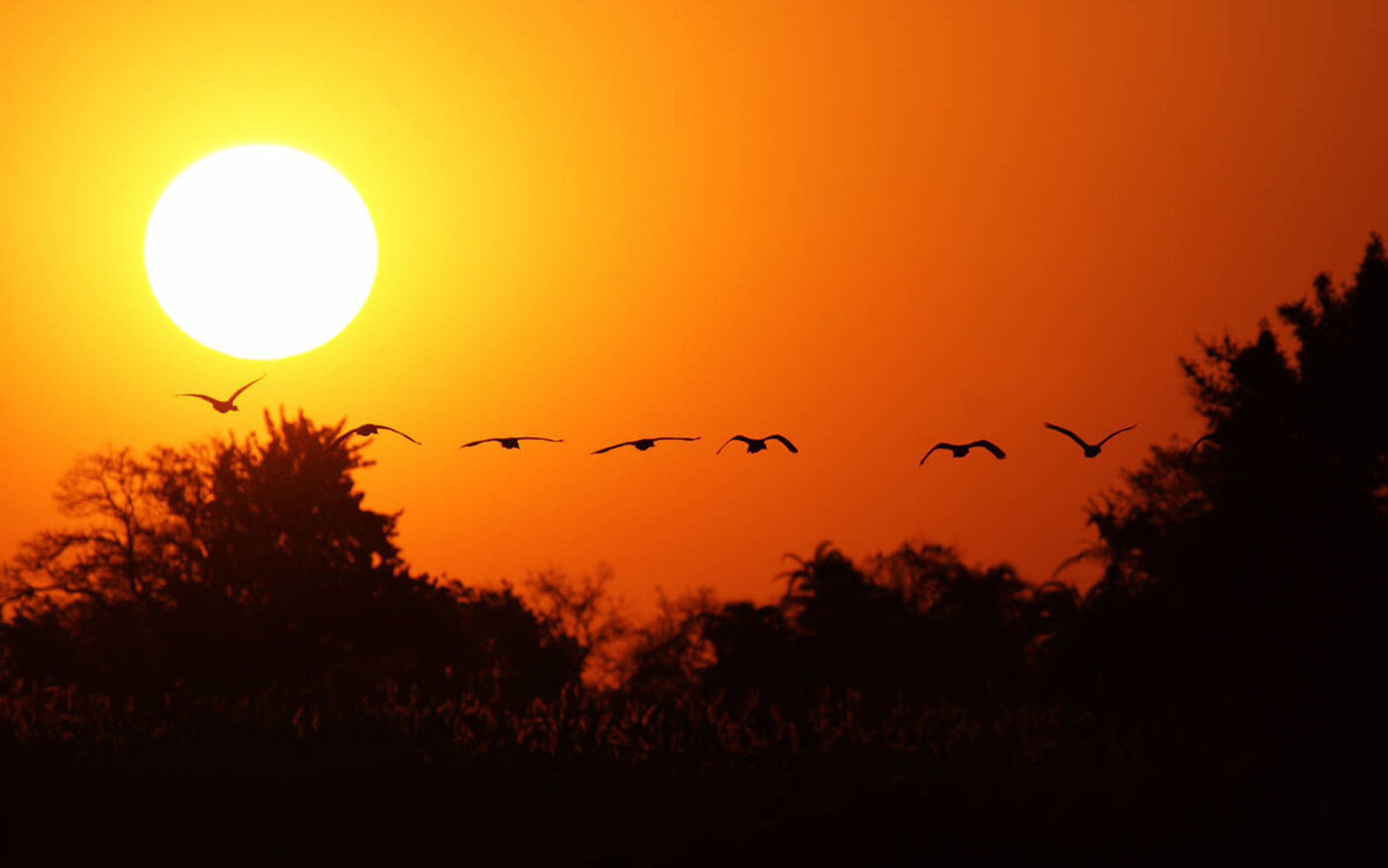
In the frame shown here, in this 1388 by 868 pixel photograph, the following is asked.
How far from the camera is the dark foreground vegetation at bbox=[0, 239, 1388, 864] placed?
4109 cm

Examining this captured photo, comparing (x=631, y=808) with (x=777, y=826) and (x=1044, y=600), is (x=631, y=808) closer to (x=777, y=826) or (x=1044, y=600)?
(x=777, y=826)

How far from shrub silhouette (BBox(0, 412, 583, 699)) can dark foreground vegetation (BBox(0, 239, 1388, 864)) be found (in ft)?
0.61

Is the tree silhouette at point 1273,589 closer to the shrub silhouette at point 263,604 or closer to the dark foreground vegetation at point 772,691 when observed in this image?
the dark foreground vegetation at point 772,691

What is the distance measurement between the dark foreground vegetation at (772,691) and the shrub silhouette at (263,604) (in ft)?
0.61

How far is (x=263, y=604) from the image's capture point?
8162 cm

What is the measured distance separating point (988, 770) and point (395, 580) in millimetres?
51343

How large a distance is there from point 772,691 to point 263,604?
2506 cm

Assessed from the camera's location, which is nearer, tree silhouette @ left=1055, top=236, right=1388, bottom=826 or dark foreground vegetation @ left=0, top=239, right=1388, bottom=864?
dark foreground vegetation @ left=0, top=239, right=1388, bottom=864

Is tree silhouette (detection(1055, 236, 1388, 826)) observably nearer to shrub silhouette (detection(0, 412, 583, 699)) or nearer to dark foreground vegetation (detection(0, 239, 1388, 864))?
dark foreground vegetation (detection(0, 239, 1388, 864))

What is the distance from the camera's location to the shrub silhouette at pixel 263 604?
78625 millimetres

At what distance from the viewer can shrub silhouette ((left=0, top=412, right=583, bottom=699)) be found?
78.6m

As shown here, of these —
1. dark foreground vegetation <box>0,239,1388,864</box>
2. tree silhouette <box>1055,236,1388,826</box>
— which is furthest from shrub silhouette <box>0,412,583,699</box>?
tree silhouette <box>1055,236,1388,826</box>

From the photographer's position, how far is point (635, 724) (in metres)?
44.7

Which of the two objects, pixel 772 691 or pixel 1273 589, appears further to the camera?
pixel 772 691
